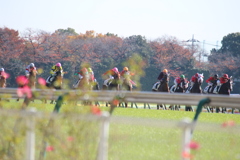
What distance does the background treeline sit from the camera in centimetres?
6247

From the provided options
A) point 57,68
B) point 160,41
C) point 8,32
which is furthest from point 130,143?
point 160,41

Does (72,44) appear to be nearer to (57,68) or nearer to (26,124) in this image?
(57,68)

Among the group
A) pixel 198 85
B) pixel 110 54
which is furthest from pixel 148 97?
pixel 110 54

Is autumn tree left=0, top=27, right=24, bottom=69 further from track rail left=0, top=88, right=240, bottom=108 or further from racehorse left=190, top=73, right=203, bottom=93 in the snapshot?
track rail left=0, top=88, right=240, bottom=108

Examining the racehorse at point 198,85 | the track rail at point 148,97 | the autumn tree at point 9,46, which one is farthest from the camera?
the autumn tree at point 9,46

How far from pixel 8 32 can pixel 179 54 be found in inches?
798

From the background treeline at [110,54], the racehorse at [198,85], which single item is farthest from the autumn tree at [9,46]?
the racehorse at [198,85]

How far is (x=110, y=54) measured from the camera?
71.2 m

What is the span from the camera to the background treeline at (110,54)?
62469 mm

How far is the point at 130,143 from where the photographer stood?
20.2ft

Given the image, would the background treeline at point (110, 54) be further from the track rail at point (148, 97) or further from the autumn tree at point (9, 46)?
the track rail at point (148, 97)

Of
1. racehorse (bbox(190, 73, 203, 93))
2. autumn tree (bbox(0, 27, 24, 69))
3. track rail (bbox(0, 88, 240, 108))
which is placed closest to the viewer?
track rail (bbox(0, 88, 240, 108))

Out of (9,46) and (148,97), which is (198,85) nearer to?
(148,97)

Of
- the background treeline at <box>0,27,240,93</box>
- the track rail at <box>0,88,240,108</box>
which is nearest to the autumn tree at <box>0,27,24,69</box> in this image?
the background treeline at <box>0,27,240,93</box>
